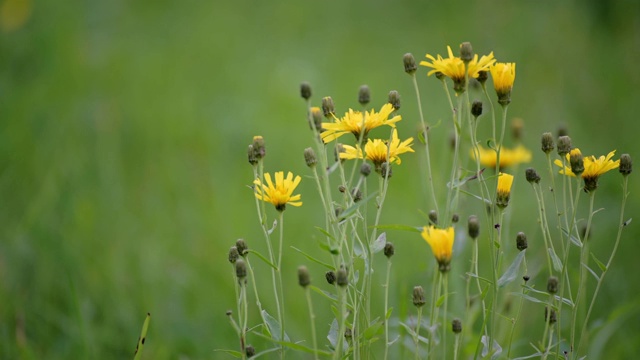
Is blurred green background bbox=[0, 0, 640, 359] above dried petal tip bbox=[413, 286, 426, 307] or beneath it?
above

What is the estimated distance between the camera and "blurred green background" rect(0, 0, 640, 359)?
2.21 m

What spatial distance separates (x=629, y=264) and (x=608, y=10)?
234 centimetres

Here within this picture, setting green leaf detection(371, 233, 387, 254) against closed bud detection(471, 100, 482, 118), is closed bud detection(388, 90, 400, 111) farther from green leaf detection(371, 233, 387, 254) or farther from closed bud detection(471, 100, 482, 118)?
green leaf detection(371, 233, 387, 254)

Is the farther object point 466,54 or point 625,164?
point 625,164

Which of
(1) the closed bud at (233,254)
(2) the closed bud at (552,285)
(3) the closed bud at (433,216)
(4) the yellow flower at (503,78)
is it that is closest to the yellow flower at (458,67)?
(4) the yellow flower at (503,78)

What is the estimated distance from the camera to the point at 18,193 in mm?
2707

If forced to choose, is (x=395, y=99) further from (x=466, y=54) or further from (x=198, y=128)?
(x=198, y=128)

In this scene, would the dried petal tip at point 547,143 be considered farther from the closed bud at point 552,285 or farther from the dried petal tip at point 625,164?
the closed bud at point 552,285

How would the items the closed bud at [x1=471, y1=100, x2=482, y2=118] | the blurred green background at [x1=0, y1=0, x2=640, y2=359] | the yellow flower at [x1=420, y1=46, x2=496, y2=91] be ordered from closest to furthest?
the yellow flower at [x1=420, y1=46, x2=496, y2=91] → the closed bud at [x1=471, y1=100, x2=482, y2=118] → the blurred green background at [x1=0, y1=0, x2=640, y2=359]

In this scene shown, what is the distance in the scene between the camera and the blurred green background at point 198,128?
221cm

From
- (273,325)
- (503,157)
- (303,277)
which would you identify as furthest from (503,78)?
(503,157)

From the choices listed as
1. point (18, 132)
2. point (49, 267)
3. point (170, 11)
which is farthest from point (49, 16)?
point (49, 267)

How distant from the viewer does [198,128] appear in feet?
11.5

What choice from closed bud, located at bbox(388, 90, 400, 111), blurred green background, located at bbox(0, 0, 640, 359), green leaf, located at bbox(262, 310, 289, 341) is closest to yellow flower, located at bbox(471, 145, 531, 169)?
blurred green background, located at bbox(0, 0, 640, 359)
